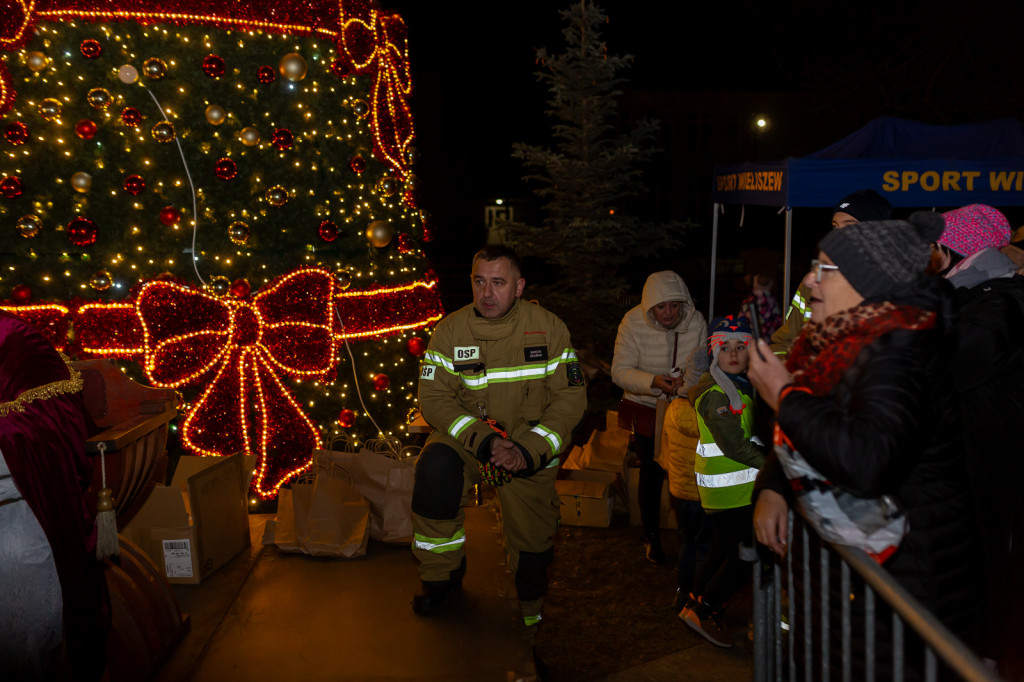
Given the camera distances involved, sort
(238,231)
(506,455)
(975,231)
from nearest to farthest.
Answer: (975,231)
(506,455)
(238,231)

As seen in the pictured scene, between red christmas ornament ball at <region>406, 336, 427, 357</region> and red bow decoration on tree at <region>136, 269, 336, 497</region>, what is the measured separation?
26.9 inches

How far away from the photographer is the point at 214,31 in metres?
5.91

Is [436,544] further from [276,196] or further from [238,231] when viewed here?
[276,196]

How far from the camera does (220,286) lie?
5883 millimetres

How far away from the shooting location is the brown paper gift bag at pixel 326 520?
15.0 ft

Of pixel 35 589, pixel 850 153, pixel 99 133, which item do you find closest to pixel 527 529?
pixel 35 589

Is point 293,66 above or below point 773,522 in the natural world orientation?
above

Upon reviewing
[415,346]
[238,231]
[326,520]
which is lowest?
[326,520]

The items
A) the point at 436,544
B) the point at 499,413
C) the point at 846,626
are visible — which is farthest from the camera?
the point at 499,413

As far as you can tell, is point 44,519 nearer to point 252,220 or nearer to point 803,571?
point 803,571

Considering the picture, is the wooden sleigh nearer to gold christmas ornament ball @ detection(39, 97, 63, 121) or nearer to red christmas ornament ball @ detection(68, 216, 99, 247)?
red christmas ornament ball @ detection(68, 216, 99, 247)

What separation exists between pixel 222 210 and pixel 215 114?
76cm

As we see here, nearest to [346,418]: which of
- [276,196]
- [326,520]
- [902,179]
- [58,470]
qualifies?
[326,520]

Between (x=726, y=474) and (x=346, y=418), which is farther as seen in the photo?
(x=346, y=418)
